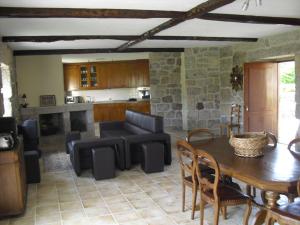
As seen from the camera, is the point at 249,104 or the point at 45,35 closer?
the point at 45,35

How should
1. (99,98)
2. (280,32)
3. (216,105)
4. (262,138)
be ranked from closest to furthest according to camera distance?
(262,138)
(280,32)
(216,105)
(99,98)

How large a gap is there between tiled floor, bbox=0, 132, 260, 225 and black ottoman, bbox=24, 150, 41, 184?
12 centimetres

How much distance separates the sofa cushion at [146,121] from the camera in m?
5.42

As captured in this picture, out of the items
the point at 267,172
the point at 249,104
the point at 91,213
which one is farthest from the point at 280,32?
the point at 91,213

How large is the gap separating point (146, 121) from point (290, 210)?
147 inches

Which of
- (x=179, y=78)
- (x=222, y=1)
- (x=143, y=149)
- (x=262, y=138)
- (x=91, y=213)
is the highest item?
(x=222, y=1)

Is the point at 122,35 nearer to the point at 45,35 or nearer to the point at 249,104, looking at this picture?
the point at 45,35

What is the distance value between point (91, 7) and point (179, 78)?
19.1 feet

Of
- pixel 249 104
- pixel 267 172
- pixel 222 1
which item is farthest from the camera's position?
pixel 249 104

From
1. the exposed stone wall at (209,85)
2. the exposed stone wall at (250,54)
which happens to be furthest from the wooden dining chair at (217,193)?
the exposed stone wall at (209,85)

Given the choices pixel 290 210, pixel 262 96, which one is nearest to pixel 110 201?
pixel 290 210

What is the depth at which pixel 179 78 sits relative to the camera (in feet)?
30.0

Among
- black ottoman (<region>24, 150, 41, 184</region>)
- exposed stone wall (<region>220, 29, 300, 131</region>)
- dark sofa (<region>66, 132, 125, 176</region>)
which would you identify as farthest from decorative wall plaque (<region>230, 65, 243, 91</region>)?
black ottoman (<region>24, 150, 41, 184</region>)

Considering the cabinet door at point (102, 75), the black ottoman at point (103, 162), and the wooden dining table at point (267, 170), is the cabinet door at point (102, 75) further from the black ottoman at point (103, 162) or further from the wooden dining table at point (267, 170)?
the wooden dining table at point (267, 170)
